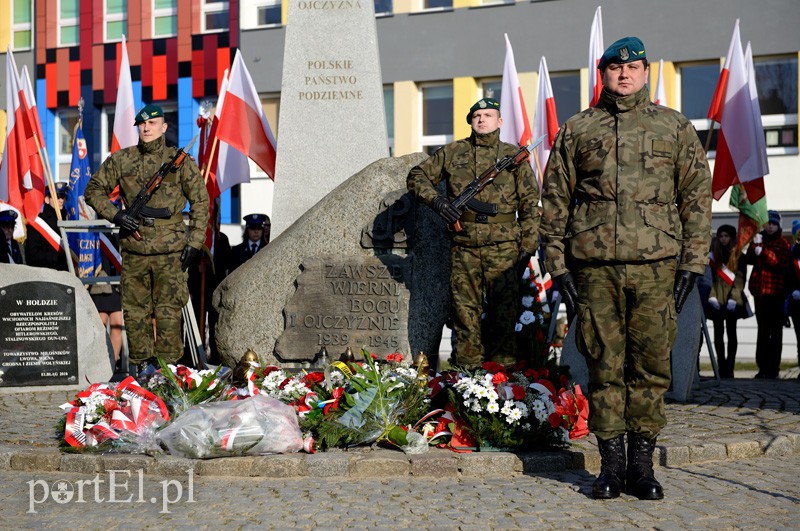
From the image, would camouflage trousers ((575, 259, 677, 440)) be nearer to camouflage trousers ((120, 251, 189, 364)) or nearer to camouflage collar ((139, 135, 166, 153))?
camouflage trousers ((120, 251, 189, 364))

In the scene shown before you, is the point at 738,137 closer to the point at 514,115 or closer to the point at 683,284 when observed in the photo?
the point at 514,115

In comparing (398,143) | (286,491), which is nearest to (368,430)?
(286,491)

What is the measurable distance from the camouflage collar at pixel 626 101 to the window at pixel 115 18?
73.2 feet

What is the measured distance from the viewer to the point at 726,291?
12250mm

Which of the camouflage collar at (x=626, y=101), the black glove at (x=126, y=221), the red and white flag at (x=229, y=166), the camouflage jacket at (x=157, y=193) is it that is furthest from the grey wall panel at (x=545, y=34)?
the camouflage collar at (x=626, y=101)

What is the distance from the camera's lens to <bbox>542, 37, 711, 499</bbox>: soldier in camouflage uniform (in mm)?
5453

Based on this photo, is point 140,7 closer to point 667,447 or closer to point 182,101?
point 182,101

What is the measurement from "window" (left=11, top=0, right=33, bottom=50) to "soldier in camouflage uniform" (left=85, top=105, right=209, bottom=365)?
20126 mm

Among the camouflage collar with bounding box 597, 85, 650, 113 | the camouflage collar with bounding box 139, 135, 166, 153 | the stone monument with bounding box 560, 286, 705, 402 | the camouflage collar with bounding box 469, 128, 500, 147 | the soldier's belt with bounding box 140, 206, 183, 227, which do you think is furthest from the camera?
the stone monument with bounding box 560, 286, 705, 402

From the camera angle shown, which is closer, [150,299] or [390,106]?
[150,299]

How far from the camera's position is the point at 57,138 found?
26.4 metres

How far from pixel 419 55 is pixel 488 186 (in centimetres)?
1511

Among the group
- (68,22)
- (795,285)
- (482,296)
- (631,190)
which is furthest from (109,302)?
(68,22)

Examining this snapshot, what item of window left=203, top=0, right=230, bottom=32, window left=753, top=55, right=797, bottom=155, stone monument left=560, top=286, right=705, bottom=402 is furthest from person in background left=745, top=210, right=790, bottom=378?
window left=203, top=0, right=230, bottom=32
